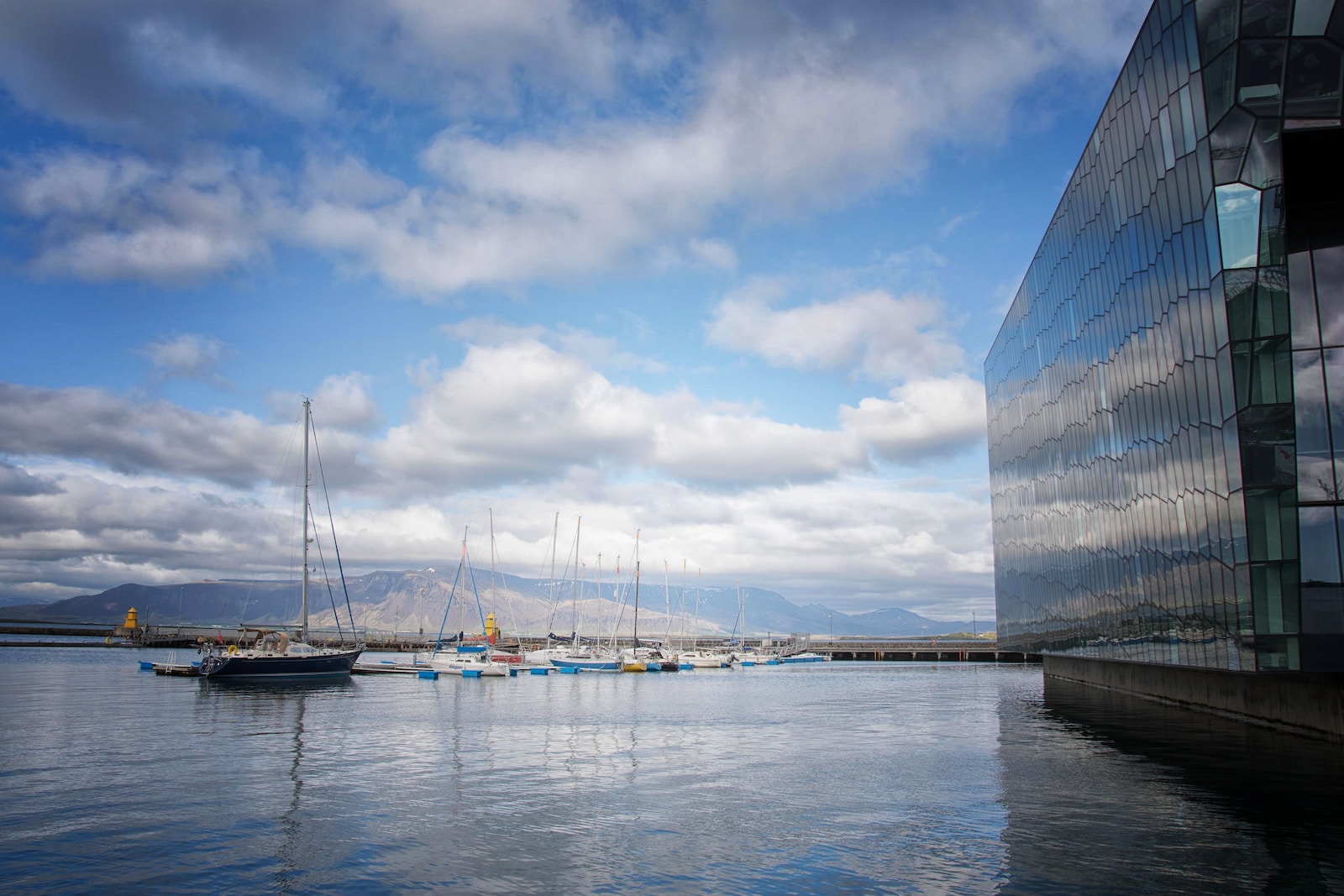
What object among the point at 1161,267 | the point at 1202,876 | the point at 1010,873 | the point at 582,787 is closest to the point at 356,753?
the point at 582,787

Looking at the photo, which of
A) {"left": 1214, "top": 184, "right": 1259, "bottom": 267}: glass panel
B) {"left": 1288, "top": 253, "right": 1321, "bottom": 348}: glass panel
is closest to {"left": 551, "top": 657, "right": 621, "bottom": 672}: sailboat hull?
{"left": 1288, "top": 253, "right": 1321, "bottom": 348}: glass panel

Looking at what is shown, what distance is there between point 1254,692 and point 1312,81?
2449cm

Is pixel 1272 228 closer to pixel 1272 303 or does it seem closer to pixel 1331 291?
pixel 1272 303

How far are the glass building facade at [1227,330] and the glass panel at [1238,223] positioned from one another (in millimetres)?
51

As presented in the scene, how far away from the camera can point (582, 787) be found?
27.9 meters

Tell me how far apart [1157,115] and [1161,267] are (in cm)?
548

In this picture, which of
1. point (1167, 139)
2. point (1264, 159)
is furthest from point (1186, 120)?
point (1264, 159)

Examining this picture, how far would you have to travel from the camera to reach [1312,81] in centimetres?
2753

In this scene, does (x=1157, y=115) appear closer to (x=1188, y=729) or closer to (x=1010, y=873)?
(x=1188, y=729)

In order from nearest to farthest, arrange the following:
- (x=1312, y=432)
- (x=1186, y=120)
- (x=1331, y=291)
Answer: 1. (x=1312, y=432)
2. (x=1331, y=291)
3. (x=1186, y=120)

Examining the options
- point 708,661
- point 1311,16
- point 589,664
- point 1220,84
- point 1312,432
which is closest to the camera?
point 1311,16

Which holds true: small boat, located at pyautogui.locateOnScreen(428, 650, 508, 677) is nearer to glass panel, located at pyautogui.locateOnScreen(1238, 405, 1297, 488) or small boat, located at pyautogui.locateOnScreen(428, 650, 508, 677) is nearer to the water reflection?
the water reflection

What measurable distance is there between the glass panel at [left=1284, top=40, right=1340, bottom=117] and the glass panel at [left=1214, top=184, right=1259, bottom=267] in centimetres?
252

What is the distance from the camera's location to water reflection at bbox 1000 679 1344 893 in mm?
16891
